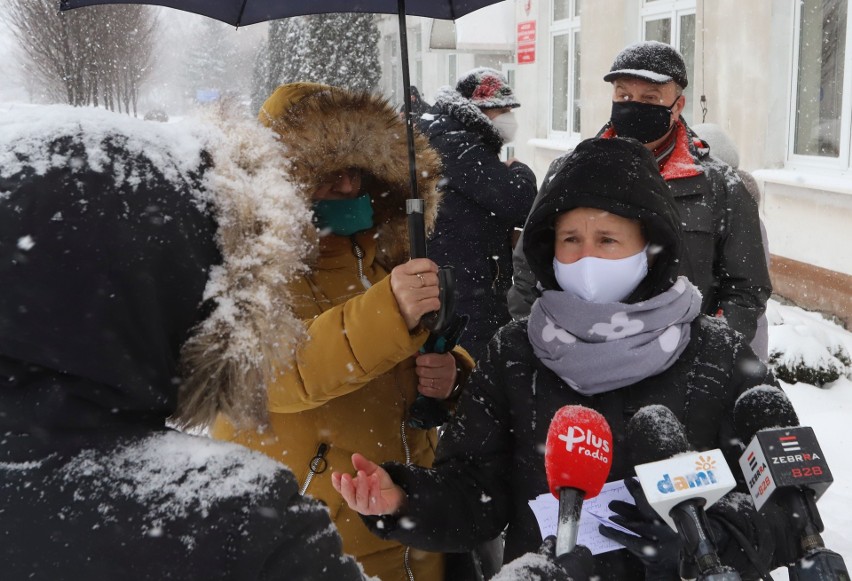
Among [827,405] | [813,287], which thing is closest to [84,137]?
[827,405]

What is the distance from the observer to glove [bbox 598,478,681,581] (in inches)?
48.5

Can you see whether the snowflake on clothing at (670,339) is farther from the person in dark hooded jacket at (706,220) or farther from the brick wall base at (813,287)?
the brick wall base at (813,287)

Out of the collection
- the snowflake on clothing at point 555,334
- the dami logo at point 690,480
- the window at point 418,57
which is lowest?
the dami logo at point 690,480

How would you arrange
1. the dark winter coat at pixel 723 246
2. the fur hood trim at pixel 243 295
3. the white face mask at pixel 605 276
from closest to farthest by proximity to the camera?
the fur hood trim at pixel 243 295 → the white face mask at pixel 605 276 → the dark winter coat at pixel 723 246

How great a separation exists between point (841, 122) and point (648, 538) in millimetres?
5918

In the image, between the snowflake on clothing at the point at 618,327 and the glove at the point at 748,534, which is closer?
the glove at the point at 748,534

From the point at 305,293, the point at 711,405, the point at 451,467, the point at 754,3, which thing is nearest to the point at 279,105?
the point at 305,293

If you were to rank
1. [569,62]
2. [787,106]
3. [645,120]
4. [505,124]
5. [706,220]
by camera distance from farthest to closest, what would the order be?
1. [569,62]
2. [787,106]
3. [505,124]
4. [645,120]
5. [706,220]

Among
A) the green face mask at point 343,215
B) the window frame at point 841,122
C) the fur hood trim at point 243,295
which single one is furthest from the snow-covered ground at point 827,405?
the fur hood trim at point 243,295

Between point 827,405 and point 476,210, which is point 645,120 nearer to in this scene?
point 476,210

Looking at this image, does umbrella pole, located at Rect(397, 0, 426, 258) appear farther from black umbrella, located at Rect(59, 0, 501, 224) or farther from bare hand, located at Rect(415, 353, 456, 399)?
bare hand, located at Rect(415, 353, 456, 399)

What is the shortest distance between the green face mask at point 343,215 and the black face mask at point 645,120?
164 cm

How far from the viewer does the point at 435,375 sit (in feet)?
6.36

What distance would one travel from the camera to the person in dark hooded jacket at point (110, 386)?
0.86 meters
